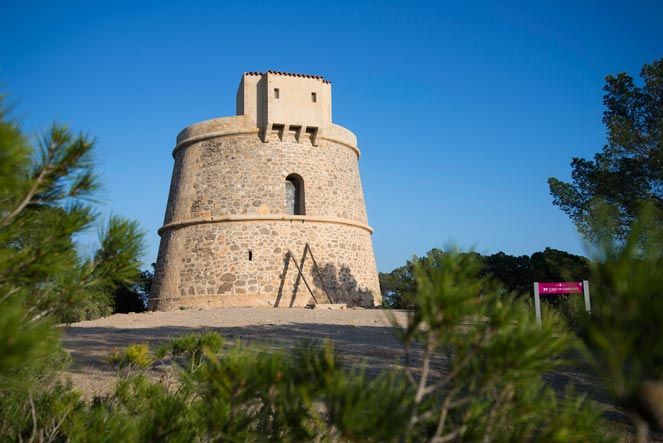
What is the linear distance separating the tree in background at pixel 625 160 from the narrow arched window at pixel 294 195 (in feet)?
19.8

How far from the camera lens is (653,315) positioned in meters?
1.19

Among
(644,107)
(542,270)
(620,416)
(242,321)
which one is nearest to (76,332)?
(242,321)

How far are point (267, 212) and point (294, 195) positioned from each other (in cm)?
104

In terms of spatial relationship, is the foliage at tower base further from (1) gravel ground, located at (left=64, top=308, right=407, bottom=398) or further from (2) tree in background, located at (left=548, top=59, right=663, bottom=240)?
(2) tree in background, located at (left=548, top=59, right=663, bottom=240)

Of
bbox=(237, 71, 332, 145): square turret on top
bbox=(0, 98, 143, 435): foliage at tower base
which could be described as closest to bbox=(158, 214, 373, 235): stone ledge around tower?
bbox=(237, 71, 332, 145): square turret on top

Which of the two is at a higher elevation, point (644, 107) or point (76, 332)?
point (644, 107)

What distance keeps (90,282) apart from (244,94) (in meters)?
13.0

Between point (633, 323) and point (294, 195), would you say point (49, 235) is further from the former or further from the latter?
point (294, 195)

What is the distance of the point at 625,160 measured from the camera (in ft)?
31.3

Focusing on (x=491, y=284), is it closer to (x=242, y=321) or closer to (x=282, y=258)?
(x=242, y=321)

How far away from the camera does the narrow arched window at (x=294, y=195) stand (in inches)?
551

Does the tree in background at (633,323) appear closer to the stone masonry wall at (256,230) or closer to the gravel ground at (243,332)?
the gravel ground at (243,332)

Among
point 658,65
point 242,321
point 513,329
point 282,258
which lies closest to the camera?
point 513,329

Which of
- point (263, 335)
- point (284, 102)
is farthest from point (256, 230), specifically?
point (263, 335)
